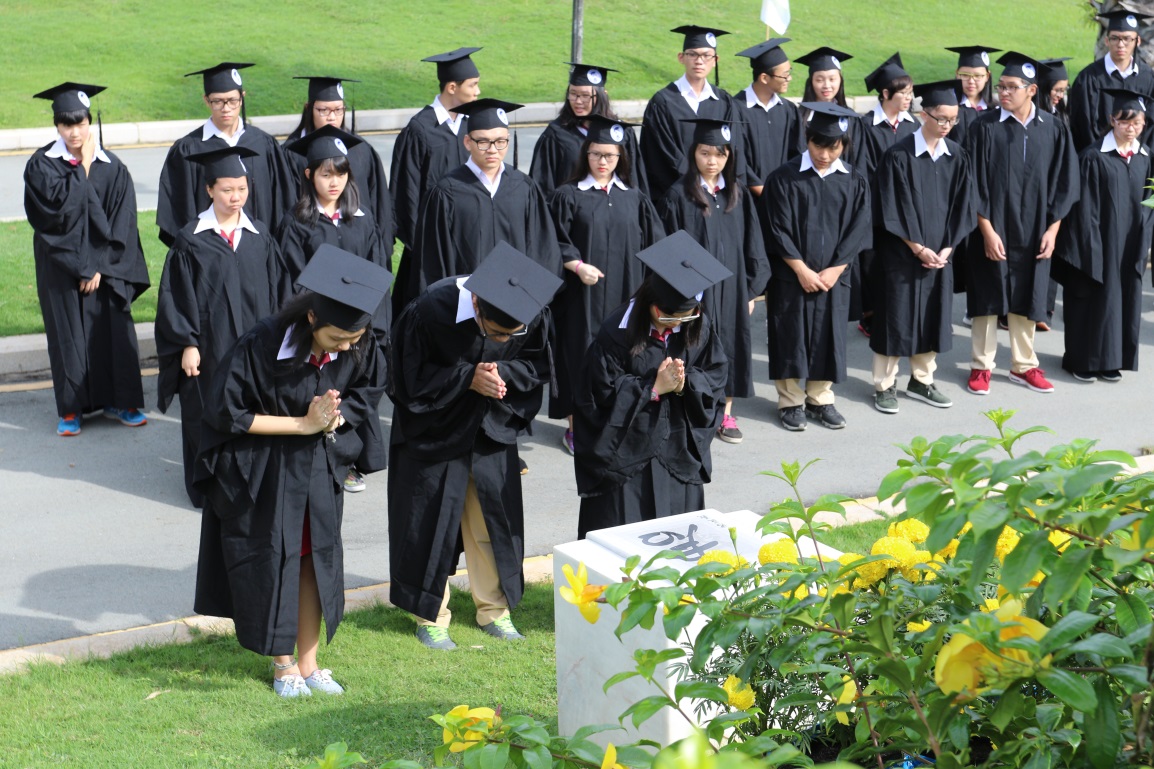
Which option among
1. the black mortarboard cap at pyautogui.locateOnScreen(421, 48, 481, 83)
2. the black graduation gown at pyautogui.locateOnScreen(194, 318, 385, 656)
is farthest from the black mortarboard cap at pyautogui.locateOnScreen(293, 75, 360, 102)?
the black graduation gown at pyautogui.locateOnScreen(194, 318, 385, 656)

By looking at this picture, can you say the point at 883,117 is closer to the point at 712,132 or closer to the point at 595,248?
the point at 712,132

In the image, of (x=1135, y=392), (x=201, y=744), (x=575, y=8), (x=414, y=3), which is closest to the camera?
(x=201, y=744)

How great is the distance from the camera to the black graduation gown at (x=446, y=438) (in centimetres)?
580

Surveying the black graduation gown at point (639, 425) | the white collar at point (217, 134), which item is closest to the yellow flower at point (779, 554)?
the black graduation gown at point (639, 425)

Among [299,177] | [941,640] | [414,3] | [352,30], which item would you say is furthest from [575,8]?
[941,640]

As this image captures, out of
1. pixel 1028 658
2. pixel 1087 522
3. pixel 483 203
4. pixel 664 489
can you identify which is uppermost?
pixel 1087 522

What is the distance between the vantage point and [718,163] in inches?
330

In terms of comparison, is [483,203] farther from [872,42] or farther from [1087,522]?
[872,42]

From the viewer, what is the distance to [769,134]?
10.0 m

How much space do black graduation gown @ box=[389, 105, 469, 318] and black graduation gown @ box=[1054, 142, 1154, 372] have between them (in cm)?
442

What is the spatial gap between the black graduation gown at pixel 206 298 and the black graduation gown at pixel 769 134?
3959 mm

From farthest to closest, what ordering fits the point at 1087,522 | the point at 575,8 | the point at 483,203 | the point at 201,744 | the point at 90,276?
the point at 575,8, the point at 90,276, the point at 483,203, the point at 201,744, the point at 1087,522

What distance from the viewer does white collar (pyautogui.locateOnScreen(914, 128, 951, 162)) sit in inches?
370

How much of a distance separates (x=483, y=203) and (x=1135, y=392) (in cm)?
494
